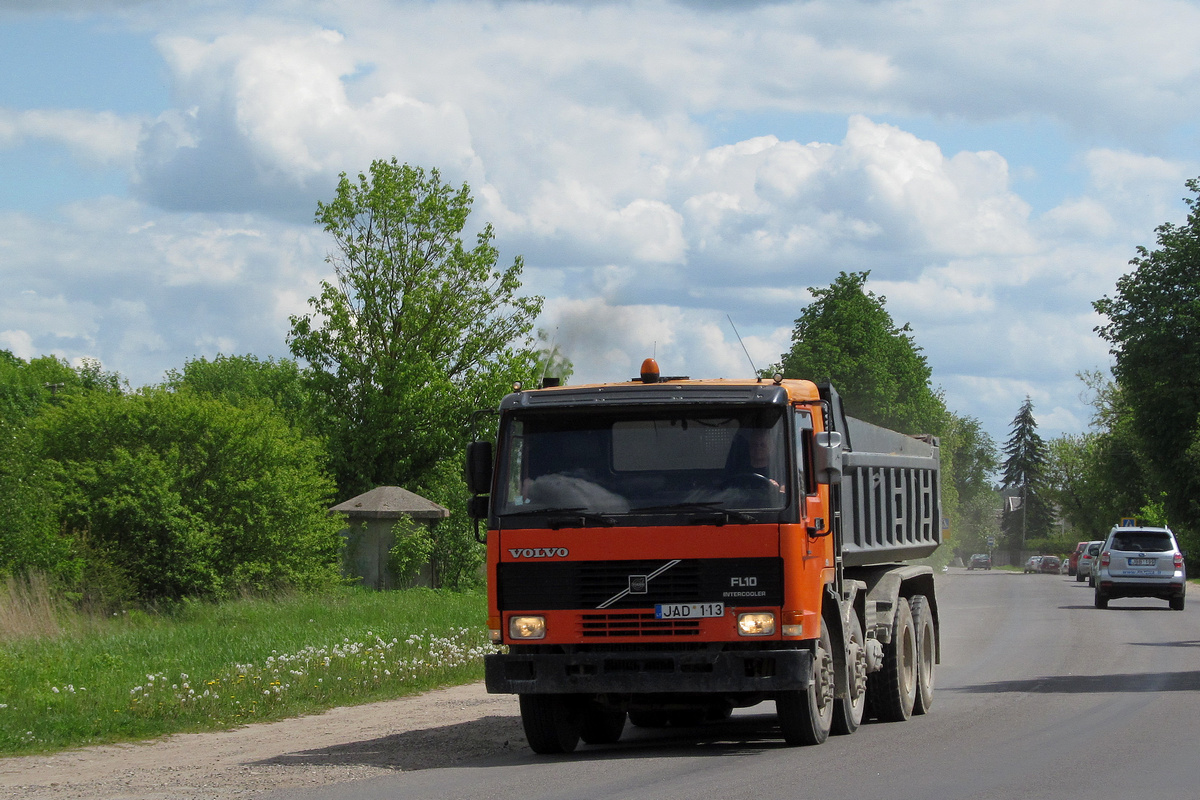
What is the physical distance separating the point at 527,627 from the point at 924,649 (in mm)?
5296

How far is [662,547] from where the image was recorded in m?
9.93

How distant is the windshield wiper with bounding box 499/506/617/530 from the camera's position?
10031 millimetres

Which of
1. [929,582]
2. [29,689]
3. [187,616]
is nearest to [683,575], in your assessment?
[929,582]

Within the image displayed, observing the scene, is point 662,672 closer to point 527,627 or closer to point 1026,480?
point 527,627

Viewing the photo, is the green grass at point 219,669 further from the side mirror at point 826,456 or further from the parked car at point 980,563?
Result: the parked car at point 980,563

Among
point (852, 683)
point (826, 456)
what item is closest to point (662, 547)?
point (826, 456)

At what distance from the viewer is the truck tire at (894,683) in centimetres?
1275

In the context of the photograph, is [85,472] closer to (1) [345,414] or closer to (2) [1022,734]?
(1) [345,414]

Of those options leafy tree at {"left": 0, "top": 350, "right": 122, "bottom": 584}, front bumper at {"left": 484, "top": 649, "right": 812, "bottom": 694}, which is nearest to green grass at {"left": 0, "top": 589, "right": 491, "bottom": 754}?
leafy tree at {"left": 0, "top": 350, "right": 122, "bottom": 584}

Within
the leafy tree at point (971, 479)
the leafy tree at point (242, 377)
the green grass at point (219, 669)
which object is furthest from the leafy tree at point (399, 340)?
the leafy tree at point (971, 479)

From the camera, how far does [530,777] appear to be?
374 inches

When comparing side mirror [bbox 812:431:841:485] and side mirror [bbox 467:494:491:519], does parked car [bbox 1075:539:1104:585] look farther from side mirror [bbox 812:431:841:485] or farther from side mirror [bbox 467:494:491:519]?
side mirror [bbox 467:494:491:519]

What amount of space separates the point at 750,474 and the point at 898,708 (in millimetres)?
3848

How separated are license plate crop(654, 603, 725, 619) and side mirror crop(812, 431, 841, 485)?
3.90ft
